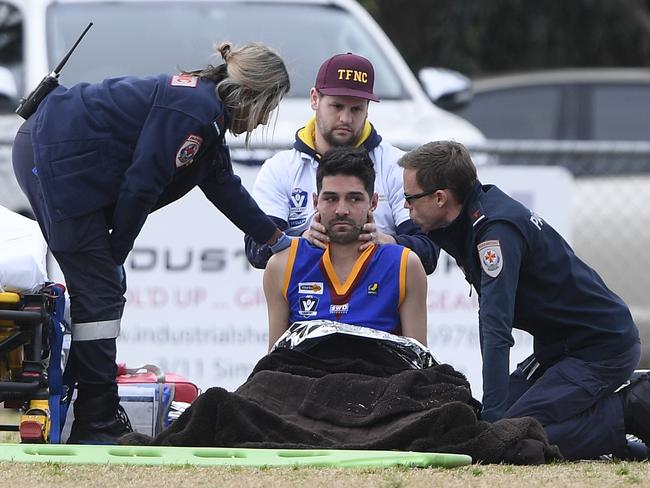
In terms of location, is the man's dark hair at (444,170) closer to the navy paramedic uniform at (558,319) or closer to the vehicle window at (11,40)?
the navy paramedic uniform at (558,319)

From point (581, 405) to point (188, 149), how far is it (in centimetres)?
172

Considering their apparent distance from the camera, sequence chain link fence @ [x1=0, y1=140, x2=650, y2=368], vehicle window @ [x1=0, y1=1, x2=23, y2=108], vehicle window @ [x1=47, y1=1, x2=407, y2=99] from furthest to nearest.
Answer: vehicle window @ [x1=0, y1=1, x2=23, y2=108]
chain link fence @ [x1=0, y1=140, x2=650, y2=368]
vehicle window @ [x1=47, y1=1, x2=407, y2=99]

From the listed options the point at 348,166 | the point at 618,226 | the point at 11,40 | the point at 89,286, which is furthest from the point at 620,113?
the point at 89,286

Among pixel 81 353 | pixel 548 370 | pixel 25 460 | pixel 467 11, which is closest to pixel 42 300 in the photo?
pixel 81 353

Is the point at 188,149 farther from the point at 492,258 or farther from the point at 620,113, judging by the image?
the point at 620,113

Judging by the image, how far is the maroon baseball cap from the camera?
235 inches

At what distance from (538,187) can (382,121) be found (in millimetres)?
1230

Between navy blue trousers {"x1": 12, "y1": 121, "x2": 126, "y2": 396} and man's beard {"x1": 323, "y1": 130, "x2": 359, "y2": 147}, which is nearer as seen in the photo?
navy blue trousers {"x1": 12, "y1": 121, "x2": 126, "y2": 396}

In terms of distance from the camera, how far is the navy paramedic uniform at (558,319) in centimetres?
514

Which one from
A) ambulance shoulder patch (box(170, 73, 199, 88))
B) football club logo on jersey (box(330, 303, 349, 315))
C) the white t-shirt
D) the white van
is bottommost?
football club logo on jersey (box(330, 303, 349, 315))

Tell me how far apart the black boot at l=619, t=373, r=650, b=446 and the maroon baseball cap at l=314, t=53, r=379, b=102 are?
162 cm

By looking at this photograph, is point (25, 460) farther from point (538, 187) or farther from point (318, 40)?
point (318, 40)

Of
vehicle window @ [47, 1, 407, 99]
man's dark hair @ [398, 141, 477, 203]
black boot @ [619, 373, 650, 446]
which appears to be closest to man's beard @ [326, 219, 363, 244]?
man's dark hair @ [398, 141, 477, 203]

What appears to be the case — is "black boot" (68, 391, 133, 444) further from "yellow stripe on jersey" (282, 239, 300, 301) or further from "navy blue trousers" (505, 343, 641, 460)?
"navy blue trousers" (505, 343, 641, 460)
